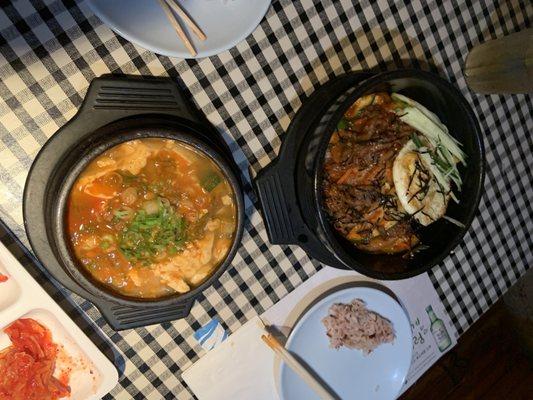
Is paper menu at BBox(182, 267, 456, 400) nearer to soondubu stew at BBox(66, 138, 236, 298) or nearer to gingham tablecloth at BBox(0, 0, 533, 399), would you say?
gingham tablecloth at BBox(0, 0, 533, 399)

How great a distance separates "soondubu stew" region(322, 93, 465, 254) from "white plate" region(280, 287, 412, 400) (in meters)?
0.40

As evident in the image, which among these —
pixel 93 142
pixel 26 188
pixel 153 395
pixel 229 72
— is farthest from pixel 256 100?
pixel 153 395

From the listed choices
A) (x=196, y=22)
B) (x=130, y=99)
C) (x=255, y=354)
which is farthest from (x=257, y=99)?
(x=255, y=354)

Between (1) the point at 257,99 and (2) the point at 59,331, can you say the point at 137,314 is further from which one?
(1) the point at 257,99

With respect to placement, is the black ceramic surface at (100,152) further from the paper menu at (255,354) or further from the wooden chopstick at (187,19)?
the paper menu at (255,354)

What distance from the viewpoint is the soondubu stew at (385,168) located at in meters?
2.02

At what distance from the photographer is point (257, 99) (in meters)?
2.15

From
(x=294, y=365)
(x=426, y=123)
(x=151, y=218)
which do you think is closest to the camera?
(x=151, y=218)

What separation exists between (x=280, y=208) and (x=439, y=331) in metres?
1.25

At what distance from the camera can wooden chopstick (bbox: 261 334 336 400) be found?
7.26 ft

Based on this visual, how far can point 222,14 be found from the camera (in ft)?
6.06

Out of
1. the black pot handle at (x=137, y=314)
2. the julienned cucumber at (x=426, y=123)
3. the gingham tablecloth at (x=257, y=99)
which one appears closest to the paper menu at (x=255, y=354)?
the gingham tablecloth at (x=257, y=99)

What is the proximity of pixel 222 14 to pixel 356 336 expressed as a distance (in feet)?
5.19

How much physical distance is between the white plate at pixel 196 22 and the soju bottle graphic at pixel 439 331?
177cm
